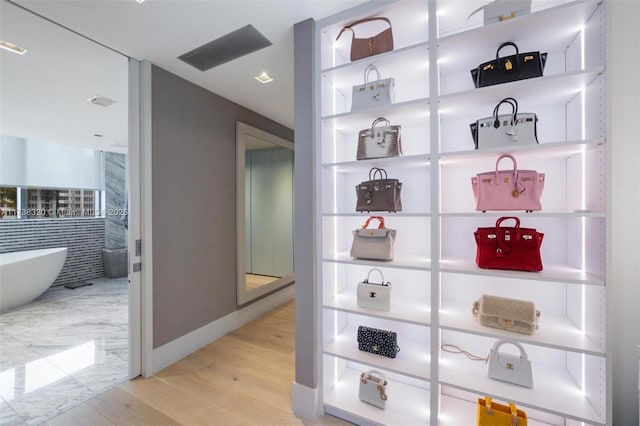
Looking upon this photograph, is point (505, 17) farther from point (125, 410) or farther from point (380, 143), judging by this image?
point (125, 410)

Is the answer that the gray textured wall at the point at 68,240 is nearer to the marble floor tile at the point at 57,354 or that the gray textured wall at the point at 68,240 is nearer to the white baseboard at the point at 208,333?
the marble floor tile at the point at 57,354

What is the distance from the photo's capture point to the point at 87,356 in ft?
7.86

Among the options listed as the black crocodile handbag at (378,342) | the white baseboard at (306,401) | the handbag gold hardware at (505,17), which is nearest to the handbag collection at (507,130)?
the handbag gold hardware at (505,17)

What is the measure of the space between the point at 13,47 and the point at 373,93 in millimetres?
2547

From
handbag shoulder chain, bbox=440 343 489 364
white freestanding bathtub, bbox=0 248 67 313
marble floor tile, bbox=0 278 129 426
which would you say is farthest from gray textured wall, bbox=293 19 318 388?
white freestanding bathtub, bbox=0 248 67 313

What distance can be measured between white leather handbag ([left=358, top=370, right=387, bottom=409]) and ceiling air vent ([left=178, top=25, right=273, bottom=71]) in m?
2.34

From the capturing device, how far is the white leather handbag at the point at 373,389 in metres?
1.59

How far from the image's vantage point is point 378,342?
5.37ft

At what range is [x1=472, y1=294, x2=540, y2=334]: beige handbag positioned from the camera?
1.27 m

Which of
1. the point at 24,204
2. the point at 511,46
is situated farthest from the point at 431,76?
the point at 24,204

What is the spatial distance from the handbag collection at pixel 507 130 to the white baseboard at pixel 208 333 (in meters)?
2.70

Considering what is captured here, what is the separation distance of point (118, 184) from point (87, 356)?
396cm

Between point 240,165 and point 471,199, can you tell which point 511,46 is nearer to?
point 471,199

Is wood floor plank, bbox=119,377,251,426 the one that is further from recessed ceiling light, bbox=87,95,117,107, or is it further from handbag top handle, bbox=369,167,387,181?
recessed ceiling light, bbox=87,95,117,107
